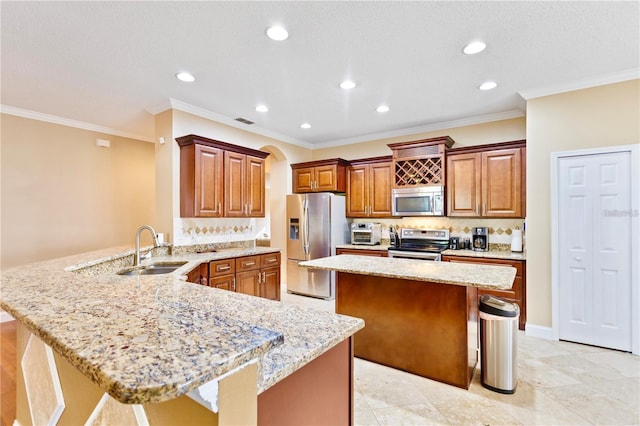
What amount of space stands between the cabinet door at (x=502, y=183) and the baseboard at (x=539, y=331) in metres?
1.33

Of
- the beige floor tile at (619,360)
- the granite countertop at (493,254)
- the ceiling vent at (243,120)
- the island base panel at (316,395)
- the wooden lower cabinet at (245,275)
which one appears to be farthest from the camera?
the ceiling vent at (243,120)

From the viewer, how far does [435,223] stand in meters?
4.78

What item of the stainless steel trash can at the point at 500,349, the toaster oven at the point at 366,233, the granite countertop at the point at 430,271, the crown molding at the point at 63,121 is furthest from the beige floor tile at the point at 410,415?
the crown molding at the point at 63,121

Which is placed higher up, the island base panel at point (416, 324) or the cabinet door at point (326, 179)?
the cabinet door at point (326, 179)

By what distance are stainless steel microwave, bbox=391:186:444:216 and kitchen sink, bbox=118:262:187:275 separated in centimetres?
315

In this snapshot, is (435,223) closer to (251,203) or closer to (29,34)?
(251,203)

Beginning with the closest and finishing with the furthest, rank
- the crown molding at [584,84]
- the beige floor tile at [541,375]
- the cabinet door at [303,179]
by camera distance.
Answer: the beige floor tile at [541,375] → the crown molding at [584,84] → the cabinet door at [303,179]

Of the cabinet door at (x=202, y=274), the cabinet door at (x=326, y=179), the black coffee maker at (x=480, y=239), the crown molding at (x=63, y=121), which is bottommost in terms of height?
the cabinet door at (x=202, y=274)

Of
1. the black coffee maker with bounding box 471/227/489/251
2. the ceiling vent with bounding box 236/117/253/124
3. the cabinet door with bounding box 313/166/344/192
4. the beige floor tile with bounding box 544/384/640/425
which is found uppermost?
the ceiling vent with bounding box 236/117/253/124

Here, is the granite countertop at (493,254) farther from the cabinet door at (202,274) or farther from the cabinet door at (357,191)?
the cabinet door at (202,274)

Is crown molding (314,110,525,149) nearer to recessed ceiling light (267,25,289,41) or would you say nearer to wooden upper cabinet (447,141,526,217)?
wooden upper cabinet (447,141,526,217)

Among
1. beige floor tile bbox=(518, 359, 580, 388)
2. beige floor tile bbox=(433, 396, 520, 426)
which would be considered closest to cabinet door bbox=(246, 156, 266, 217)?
beige floor tile bbox=(433, 396, 520, 426)

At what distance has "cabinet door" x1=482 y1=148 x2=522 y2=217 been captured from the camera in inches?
153

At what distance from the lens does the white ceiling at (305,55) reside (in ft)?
6.92
